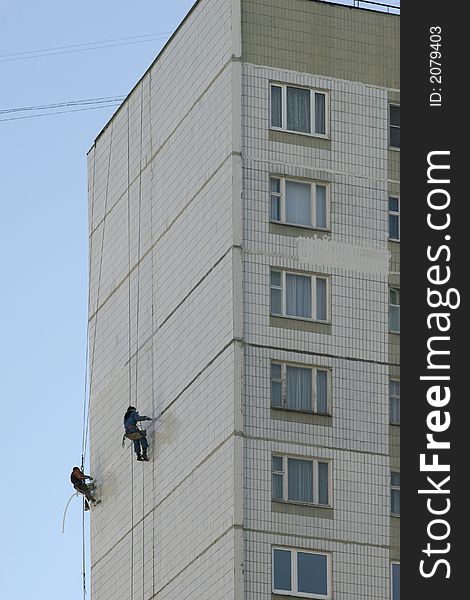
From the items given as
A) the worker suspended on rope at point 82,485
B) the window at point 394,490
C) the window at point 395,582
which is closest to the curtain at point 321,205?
the window at point 394,490

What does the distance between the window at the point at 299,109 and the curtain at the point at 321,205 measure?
192cm

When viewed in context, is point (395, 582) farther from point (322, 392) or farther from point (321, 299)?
point (321, 299)

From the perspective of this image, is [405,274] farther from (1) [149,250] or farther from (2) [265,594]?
(1) [149,250]

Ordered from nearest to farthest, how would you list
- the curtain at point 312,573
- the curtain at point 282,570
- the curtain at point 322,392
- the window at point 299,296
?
the curtain at point 282,570, the curtain at point 312,573, the curtain at point 322,392, the window at point 299,296

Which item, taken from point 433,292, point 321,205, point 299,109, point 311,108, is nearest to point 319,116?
point 311,108

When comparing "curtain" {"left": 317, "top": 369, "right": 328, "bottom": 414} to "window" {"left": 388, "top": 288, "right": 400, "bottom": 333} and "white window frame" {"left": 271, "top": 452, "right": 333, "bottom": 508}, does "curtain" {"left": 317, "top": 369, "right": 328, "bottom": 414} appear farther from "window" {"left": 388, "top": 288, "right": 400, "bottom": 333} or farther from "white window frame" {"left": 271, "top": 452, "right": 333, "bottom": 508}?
"window" {"left": 388, "top": 288, "right": 400, "bottom": 333}

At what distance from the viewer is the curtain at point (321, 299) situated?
7969 cm

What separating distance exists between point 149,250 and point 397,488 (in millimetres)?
14223

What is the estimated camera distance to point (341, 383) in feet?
259

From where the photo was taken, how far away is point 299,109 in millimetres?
81875

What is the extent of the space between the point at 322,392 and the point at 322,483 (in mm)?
3110

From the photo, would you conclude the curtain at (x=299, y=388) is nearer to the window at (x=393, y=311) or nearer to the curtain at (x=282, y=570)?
the window at (x=393, y=311)

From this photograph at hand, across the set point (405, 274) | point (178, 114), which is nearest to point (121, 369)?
point (178, 114)

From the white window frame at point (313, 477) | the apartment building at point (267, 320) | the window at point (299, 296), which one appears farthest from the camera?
the window at point (299, 296)
